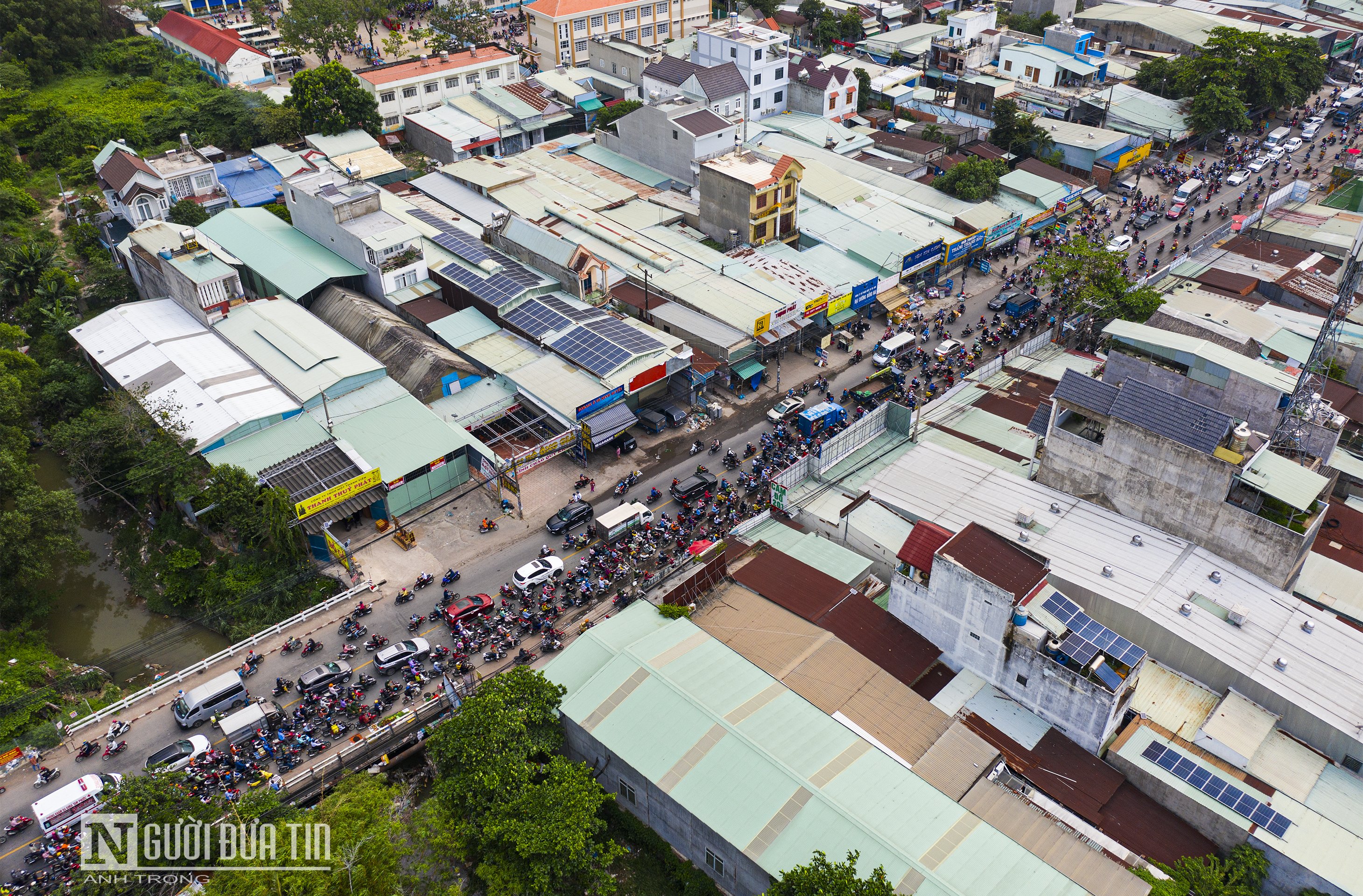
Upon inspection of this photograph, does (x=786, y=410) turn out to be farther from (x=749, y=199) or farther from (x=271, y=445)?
(x=271, y=445)

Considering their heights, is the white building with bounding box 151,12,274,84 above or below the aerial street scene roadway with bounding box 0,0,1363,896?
above

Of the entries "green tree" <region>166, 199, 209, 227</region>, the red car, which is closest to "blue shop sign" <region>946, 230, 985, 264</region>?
the red car

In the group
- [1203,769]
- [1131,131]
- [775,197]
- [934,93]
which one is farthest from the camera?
[934,93]

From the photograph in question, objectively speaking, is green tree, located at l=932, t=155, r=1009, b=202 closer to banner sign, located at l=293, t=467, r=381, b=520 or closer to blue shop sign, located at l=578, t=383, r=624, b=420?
blue shop sign, located at l=578, t=383, r=624, b=420

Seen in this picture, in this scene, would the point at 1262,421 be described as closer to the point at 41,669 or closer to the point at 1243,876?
the point at 1243,876

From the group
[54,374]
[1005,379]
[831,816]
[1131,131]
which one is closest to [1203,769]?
[831,816]

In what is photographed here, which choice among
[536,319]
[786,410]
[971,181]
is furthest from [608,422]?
[971,181]

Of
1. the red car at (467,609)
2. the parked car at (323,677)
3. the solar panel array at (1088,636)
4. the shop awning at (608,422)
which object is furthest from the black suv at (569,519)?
the solar panel array at (1088,636)
